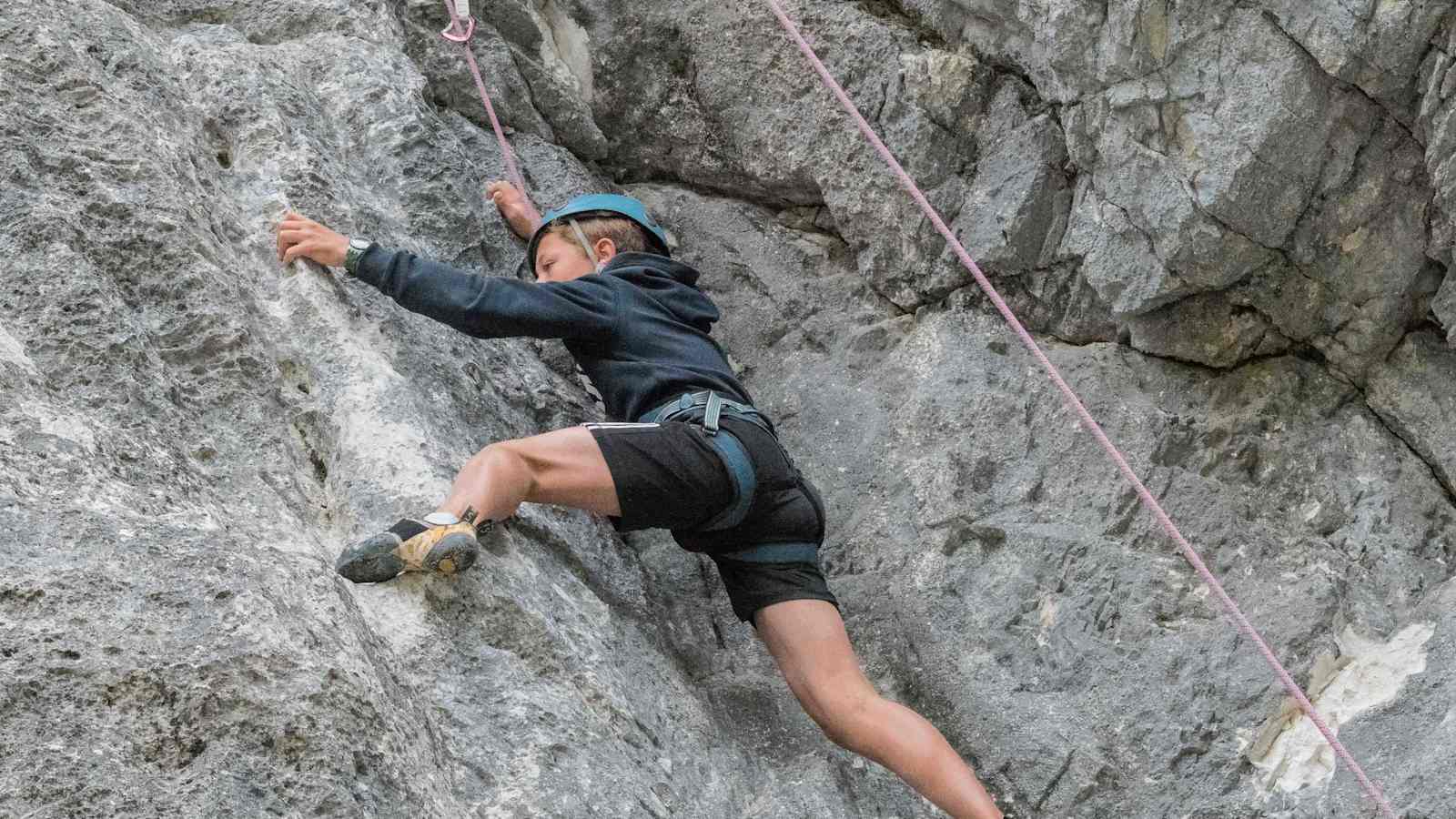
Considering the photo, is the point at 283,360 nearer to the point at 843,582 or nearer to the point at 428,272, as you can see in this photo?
the point at 428,272

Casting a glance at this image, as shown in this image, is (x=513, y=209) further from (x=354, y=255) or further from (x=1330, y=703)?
(x=1330, y=703)

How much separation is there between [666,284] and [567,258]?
0.29 metres

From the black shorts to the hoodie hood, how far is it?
390 millimetres

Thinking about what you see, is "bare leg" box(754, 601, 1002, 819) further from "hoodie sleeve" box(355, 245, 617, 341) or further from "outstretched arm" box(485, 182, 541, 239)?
"outstretched arm" box(485, 182, 541, 239)

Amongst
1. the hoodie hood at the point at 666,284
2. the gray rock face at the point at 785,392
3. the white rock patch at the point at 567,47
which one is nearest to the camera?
the gray rock face at the point at 785,392

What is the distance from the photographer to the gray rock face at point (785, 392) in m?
2.30

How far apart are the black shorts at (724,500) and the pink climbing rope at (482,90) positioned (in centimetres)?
106

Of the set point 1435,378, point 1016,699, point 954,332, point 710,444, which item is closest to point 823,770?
point 1016,699

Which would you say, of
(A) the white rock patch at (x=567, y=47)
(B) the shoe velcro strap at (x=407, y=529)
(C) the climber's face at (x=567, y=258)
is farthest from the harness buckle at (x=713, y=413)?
(A) the white rock patch at (x=567, y=47)

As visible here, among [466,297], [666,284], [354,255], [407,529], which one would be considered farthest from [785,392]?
[407,529]

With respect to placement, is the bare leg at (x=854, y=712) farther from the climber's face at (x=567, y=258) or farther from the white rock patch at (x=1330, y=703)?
the climber's face at (x=567, y=258)

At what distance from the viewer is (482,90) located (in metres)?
3.88

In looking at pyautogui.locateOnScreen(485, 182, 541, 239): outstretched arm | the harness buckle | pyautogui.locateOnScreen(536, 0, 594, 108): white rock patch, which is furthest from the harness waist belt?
pyautogui.locateOnScreen(536, 0, 594, 108): white rock patch

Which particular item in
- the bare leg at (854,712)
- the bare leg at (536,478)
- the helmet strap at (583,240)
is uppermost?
the helmet strap at (583,240)
